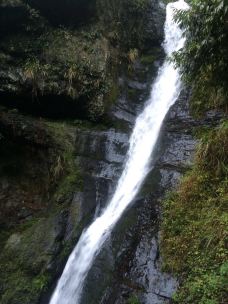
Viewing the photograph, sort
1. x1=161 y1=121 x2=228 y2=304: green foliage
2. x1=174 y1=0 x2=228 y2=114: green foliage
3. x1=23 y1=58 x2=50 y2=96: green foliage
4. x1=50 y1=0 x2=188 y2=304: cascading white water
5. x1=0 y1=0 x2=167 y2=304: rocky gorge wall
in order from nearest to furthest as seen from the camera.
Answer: x1=161 y1=121 x2=228 y2=304: green foliage, x1=174 y1=0 x2=228 y2=114: green foliage, x1=50 y1=0 x2=188 y2=304: cascading white water, x1=0 y1=0 x2=167 y2=304: rocky gorge wall, x1=23 y1=58 x2=50 y2=96: green foliage

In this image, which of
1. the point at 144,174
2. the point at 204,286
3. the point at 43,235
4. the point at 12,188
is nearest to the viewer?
the point at 204,286

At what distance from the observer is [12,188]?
9.79 metres

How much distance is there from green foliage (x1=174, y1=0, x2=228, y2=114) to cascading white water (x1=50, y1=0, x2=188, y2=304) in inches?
69.1

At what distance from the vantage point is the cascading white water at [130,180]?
734 centimetres

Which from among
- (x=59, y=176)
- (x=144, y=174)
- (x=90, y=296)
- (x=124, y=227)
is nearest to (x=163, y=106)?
(x=144, y=174)

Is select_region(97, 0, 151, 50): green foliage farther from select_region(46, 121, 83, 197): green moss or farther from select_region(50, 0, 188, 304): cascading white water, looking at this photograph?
select_region(46, 121, 83, 197): green moss

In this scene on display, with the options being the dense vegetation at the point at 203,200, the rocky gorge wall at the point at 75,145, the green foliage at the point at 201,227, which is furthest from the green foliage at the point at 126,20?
the green foliage at the point at 201,227

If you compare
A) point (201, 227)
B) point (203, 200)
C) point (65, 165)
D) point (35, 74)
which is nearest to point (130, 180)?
point (65, 165)

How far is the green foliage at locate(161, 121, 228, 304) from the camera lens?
20.1 feet

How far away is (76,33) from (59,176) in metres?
4.27

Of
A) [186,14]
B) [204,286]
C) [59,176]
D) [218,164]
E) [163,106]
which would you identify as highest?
[186,14]

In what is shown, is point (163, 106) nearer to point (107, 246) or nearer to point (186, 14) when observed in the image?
point (186, 14)

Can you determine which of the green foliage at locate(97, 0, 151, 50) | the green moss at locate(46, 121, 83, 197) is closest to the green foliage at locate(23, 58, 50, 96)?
the green moss at locate(46, 121, 83, 197)

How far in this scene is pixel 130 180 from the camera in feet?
29.7
